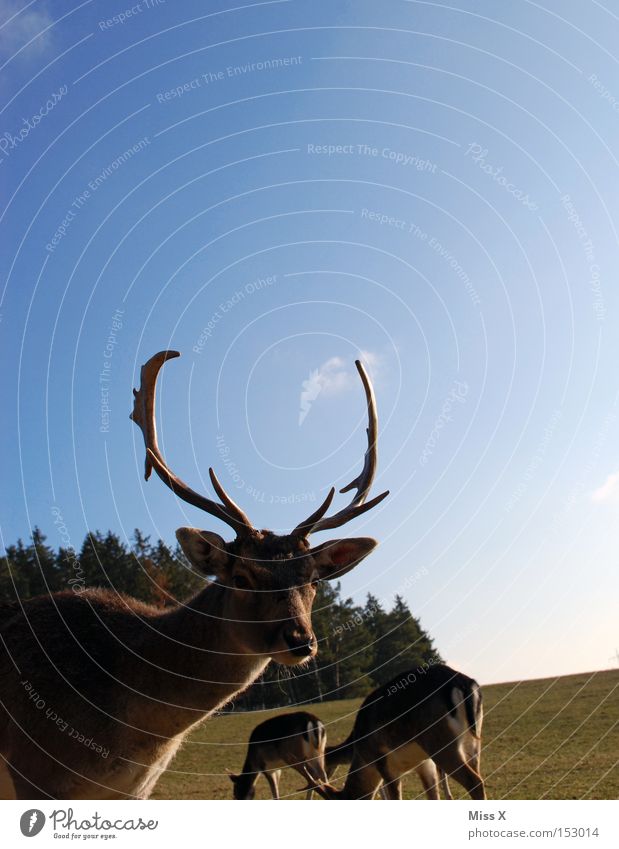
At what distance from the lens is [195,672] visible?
6.63 meters

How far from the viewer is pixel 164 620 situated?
7.20m

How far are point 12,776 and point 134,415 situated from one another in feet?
13.7

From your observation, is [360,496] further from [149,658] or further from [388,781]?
[388,781]

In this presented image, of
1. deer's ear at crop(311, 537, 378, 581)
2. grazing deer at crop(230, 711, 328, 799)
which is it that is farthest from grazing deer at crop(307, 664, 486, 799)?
deer's ear at crop(311, 537, 378, 581)

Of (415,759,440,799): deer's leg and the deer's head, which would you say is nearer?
the deer's head

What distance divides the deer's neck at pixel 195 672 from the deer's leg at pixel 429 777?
27.5ft

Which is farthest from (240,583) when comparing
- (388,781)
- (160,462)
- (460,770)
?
(388,781)

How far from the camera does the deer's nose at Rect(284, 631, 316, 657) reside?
5926mm

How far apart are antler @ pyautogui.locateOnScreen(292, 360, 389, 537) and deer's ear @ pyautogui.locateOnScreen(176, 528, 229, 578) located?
30.4 inches

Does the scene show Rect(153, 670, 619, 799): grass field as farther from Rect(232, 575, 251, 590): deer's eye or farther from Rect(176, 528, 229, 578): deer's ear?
Rect(232, 575, 251, 590): deer's eye
